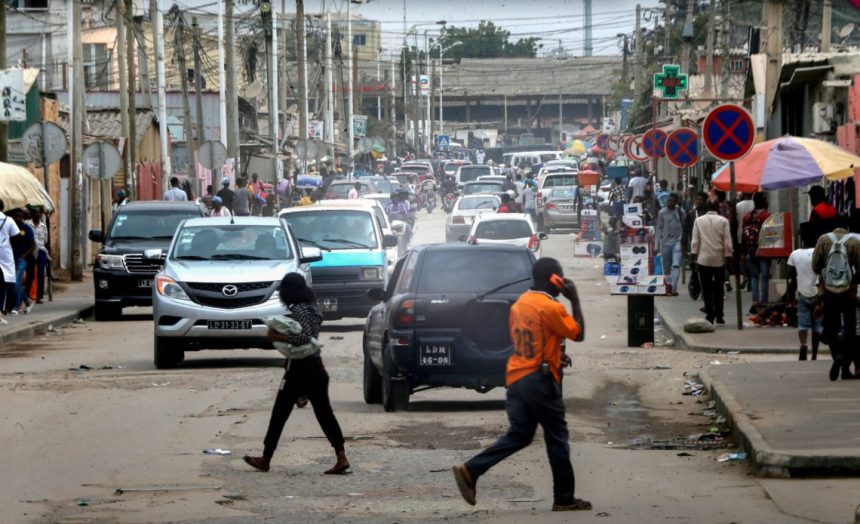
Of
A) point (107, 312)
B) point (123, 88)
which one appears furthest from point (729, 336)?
point (123, 88)

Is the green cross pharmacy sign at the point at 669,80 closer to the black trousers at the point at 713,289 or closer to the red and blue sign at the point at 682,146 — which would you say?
the red and blue sign at the point at 682,146

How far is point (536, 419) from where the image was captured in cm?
961

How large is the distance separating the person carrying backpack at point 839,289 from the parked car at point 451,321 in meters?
2.97

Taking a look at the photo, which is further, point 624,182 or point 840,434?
point 624,182

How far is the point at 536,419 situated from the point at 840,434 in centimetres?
336

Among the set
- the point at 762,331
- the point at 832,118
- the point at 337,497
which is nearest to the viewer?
the point at 337,497

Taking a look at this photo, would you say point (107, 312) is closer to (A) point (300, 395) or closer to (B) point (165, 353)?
(B) point (165, 353)

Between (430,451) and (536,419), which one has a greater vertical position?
(536,419)

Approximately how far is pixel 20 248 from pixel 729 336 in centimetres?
1229

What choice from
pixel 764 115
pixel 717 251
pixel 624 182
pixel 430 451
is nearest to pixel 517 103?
pixel 624 182

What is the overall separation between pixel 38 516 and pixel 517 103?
146 metres

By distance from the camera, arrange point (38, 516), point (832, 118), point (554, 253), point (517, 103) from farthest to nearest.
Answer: point (517, 103) → point (554, 253) → point (832, 118) → point (38, 516)

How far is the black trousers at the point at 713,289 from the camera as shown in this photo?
76.4ft

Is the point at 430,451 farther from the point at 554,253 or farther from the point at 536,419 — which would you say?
the point at 554,253
